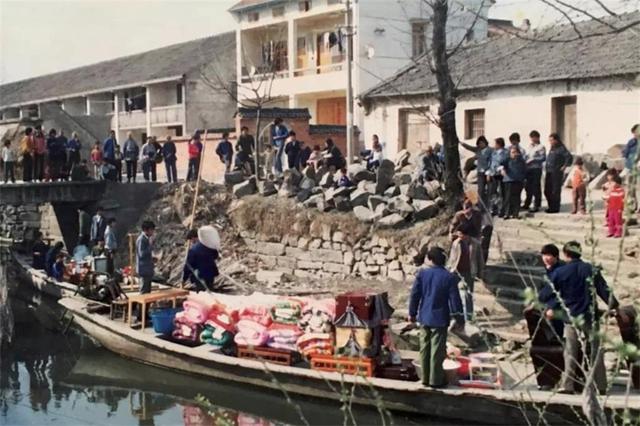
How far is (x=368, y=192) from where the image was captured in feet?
55.3

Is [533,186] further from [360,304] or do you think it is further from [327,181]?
[360,304]

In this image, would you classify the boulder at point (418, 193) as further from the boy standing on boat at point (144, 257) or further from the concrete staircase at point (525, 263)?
the boy standing on boat at point (144, 257)

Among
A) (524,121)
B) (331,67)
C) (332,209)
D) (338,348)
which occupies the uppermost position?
(331,67)

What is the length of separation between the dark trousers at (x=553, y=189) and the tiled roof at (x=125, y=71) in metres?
25.2

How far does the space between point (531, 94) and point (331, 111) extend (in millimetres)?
14284

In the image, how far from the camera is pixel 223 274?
1745 centimetres

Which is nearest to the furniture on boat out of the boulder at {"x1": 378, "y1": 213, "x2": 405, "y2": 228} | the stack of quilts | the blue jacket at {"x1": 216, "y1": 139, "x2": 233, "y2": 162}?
the stack of quilts

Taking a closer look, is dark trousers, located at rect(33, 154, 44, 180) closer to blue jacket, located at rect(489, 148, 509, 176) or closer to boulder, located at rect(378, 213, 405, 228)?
boulder, located at rect(378, 213, 405, 228)

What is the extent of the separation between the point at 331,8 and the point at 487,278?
20013 millimetres

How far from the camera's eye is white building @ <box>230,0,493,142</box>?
2967 centimetres

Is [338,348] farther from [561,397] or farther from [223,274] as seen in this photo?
[223,274]

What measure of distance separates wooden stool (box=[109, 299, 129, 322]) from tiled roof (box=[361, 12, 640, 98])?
9.14m

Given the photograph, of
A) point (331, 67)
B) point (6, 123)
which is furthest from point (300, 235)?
point (331, 67)

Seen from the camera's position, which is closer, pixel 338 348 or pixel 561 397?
pixel 561 397
